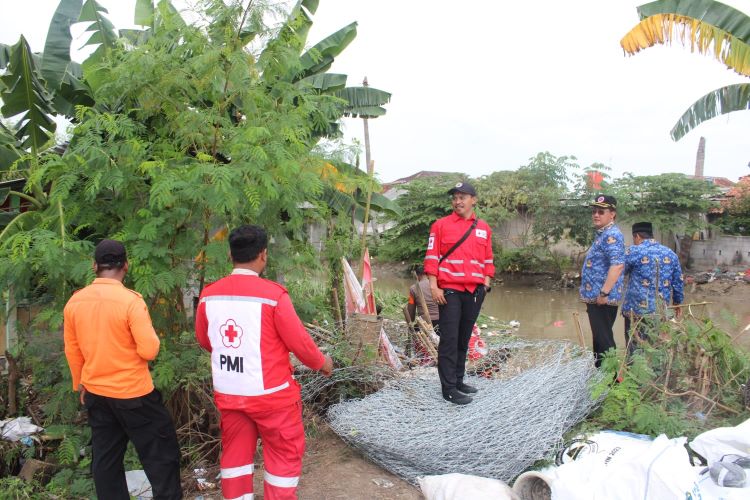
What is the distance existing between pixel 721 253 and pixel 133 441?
61.1ft

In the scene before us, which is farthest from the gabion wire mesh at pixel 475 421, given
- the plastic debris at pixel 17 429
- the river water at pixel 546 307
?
the river water at pixel 546 307

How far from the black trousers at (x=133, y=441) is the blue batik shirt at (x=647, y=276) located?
421 centimetres

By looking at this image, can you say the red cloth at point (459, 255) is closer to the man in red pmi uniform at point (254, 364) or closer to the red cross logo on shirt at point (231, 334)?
the man in red pmi uniform at point (254, 364)

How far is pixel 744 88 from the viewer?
743cm

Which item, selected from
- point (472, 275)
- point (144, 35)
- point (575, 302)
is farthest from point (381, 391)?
point (575, 302)

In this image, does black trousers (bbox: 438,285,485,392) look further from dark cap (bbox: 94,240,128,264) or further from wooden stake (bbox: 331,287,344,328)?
dark cap (bbox: 94,240,128,264)

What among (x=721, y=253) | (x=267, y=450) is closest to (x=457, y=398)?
(x=267, y=450)

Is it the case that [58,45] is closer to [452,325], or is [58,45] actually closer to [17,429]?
[17,429]

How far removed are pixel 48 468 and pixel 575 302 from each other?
14061 millimetres

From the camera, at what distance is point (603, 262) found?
504cm

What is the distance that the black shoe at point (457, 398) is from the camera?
163 inches

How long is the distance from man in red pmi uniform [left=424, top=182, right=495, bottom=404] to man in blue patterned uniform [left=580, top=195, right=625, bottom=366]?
1307 mm

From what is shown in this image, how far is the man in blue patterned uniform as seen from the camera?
494 centimetres

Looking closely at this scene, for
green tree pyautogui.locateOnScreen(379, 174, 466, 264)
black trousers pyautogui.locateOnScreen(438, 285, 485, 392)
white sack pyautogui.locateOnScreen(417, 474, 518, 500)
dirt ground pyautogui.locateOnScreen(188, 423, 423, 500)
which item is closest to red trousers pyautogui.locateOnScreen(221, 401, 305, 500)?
dirt ground pyautogui.locateOnScreen(188, 423, 423, 500)
